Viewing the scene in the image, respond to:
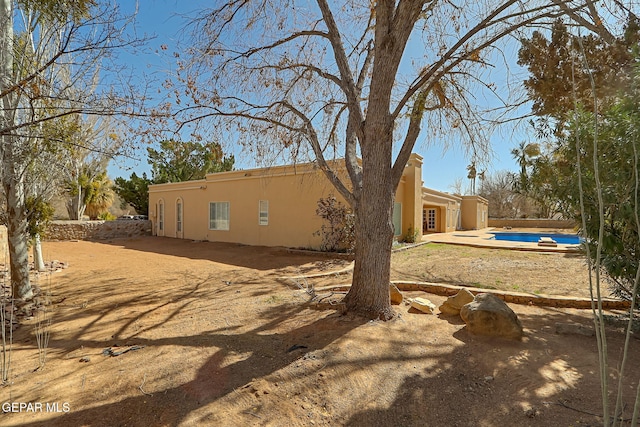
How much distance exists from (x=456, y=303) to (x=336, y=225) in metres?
6.70

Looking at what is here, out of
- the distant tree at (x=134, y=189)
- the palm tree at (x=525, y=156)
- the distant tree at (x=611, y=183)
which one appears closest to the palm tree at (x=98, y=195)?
the distant tree at (x=134, y=189)

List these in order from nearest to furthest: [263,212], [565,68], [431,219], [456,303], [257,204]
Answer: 1. [456,303]
2. [565,68]
3. [263,212]
4. [257,204]
5. [431,219]

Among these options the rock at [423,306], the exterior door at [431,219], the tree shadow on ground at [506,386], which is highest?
the exterior door at [431,219]

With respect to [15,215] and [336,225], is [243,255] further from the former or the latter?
[15,215]

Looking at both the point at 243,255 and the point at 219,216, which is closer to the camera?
the point at 243,255

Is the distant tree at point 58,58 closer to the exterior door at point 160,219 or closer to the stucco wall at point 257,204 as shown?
the stucco wall at point 257,204

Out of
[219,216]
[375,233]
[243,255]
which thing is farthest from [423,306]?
[219,216]

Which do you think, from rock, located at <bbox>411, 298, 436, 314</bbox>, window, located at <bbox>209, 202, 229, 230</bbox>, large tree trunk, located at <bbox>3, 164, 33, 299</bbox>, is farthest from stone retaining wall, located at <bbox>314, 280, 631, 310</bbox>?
window, located at <bbox>209, 202, 229, 230</bbox>

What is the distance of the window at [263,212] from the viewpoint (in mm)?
14042

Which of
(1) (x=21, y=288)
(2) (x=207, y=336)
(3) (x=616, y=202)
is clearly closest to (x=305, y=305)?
(2) (x=207, y=336)

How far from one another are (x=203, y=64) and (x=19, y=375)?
17.0 feet

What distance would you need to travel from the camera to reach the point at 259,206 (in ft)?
46.9

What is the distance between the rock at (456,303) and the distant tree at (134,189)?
25.3 meters

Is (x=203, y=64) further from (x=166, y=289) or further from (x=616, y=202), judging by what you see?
(x=616, y=202)
